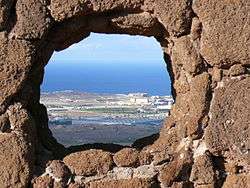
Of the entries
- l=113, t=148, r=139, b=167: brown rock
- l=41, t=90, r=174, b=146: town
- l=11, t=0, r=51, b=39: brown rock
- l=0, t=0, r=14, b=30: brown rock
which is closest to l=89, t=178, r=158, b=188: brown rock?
l=113, t=148, r=139, b=167: brown rock

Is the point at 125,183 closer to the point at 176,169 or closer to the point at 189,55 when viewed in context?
the point at 176,169

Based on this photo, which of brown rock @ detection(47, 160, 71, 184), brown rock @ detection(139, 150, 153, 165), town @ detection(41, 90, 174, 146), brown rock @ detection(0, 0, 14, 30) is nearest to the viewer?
brown rock @ detection(0, 0, 14, 30)

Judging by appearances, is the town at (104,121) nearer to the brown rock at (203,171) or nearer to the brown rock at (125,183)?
the brown rock at (203,171)

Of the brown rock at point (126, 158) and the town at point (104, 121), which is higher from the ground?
the brown rock at point (126, 158)

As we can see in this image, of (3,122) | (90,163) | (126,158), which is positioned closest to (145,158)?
(126,158)

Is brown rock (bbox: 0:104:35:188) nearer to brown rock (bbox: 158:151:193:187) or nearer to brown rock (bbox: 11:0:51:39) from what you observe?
brown rock (bbox: 11:0:51:39)

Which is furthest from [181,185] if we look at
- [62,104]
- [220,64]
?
[62,104]

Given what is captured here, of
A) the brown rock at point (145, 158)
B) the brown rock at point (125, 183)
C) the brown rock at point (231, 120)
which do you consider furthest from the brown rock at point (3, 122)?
the brown rock at point (231, 120)
